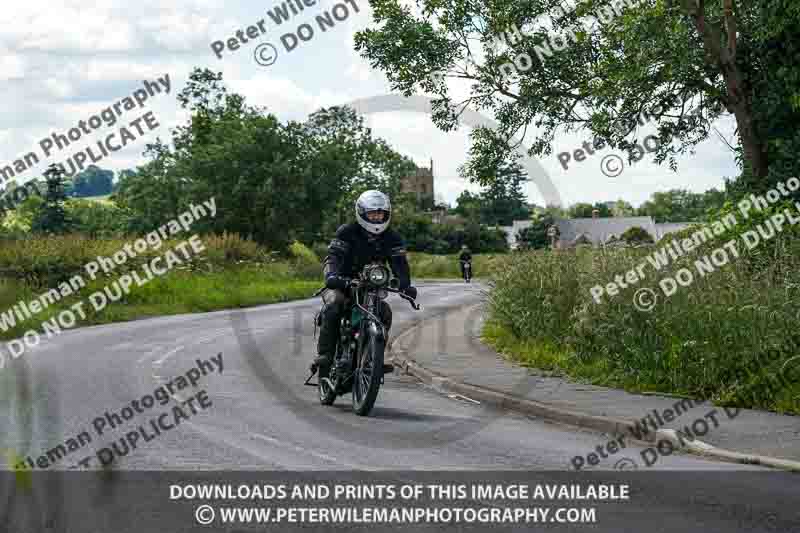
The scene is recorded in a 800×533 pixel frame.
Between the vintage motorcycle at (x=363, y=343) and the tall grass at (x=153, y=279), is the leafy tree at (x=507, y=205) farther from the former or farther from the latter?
the vintage motorcycle at (x=363, y=343)

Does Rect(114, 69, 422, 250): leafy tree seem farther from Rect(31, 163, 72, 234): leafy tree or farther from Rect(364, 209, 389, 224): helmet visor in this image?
Rect(364, 209, 389, 224): helmet visor

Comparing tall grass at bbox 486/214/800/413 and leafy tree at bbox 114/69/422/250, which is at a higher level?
leafy tree at bbox 114/69/422/250

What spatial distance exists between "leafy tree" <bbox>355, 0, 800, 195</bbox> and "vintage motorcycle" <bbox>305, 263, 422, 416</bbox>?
9661mm

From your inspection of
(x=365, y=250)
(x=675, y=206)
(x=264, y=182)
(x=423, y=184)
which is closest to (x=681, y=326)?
(x=365, y=250)

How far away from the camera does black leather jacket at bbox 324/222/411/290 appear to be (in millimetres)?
11508

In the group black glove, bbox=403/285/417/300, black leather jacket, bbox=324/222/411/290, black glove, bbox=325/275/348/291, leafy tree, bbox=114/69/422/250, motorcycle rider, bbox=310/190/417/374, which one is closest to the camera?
black glove, bbox=325/275/348/291

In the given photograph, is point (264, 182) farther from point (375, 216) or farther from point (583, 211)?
point (583, 211)

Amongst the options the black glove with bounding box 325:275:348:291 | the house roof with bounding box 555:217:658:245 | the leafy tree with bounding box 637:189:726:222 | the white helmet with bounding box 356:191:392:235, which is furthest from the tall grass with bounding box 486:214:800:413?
the leafy tree with bounding box 637:189:726:222

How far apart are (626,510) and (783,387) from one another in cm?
493

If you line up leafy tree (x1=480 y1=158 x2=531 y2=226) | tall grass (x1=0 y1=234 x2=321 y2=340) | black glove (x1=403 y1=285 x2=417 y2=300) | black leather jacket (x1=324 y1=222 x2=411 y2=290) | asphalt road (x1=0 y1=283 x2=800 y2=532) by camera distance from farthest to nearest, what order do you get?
leafy tree (x1=480 y1=158 x2=531 y2=226)
tall grass (x1=0 y1=234 x2=321 y2=340)
black leather jacket (x1=324 y1=222 x2=411 y2=290)
black glove (x1=403 y1=285 x2=417 y2=300)
asphalt road (x1=0 y1=283 x2=800 y2=532)

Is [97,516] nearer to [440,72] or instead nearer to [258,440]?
[258,440]

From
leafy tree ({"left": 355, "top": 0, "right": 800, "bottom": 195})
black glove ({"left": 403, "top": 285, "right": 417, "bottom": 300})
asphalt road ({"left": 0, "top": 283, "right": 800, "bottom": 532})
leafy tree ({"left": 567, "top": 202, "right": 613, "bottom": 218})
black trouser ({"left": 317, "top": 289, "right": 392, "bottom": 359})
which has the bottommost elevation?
asphalt road ({"left": 0, "top": 283, "right": 800, "bottom": 532})

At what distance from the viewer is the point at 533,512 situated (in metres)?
6.77

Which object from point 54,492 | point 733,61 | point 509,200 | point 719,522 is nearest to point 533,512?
point 719,522
